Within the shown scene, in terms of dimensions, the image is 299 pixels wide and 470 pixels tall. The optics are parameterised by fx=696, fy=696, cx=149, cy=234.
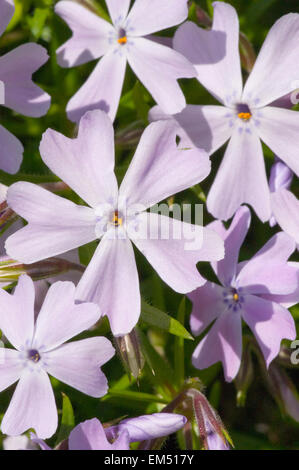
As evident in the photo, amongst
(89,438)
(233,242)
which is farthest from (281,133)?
(89,438)

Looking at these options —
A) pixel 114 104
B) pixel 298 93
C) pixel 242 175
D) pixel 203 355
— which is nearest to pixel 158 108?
pixel 114 104

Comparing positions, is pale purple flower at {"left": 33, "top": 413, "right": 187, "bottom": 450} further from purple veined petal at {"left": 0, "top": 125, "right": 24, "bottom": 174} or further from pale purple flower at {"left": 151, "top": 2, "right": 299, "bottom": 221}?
purple veined petal at {"left": 0, "top": 125, "right": 24, "bottom": 174}

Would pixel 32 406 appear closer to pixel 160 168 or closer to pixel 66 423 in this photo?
pixel 66 423


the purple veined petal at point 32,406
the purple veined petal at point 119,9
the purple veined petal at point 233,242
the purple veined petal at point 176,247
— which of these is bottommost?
the purple veined petal at point 32,406

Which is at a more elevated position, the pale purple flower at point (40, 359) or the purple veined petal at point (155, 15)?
the purple veined petal at point (155, 15)

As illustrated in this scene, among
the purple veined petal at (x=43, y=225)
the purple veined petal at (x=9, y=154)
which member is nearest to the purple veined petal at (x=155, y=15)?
the purple veined petal at (x=9, y=154)

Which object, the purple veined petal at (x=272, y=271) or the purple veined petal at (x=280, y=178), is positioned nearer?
the purple veined petal at (x=272, y=271)

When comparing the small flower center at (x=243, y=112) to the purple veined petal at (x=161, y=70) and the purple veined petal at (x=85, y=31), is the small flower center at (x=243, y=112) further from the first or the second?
the purple veined petal at (x=85, y=31)
